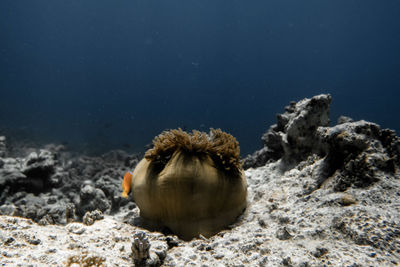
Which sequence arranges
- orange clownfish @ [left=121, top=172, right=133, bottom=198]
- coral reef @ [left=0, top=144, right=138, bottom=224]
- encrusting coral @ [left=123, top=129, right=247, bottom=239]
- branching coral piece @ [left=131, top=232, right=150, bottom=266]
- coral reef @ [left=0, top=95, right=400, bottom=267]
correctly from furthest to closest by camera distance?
coral reef @ [left=0, top=144, right=138, bottom=224] < orange clownfish @ [left=121, top=172, right=133, bottom=198] < encrusting coral @ [left=123, top=129, right=247, bottom=239] < branching coral piece @ [left=131, top=232, right=150, bottom=266] < coral reef @ [left=0, top=95, right=400, bottom=267]

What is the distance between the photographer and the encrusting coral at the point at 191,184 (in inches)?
99.3

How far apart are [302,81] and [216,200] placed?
2968 inches

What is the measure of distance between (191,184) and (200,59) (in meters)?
74.6

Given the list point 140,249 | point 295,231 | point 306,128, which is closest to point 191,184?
point 140,249

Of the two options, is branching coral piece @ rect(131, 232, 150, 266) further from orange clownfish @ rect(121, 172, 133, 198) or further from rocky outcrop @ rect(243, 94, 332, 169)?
rocky outcrop @ rect(243, 94, 332, 169)

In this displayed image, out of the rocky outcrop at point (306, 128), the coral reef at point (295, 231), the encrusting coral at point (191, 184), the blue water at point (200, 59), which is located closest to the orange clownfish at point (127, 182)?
the encrusting coral at point (191, 184)

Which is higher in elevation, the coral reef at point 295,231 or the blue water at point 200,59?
the blue water at point 200,59

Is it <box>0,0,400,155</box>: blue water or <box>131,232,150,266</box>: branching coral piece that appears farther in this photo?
<box>0,0,400,155</box>: blue water

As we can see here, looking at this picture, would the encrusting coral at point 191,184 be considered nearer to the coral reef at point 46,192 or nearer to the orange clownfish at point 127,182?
the orange clownfish at point 127,182

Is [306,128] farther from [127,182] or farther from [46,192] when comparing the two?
[46,192]

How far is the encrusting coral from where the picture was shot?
8.28ft

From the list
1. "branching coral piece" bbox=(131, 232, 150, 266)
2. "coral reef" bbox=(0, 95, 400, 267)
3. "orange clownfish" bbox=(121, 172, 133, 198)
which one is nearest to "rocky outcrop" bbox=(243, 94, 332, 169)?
"coral reef" bbox=(0, 95, 400, 267)

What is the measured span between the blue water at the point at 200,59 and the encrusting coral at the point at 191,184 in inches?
2066

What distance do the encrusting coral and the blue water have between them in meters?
52.5
